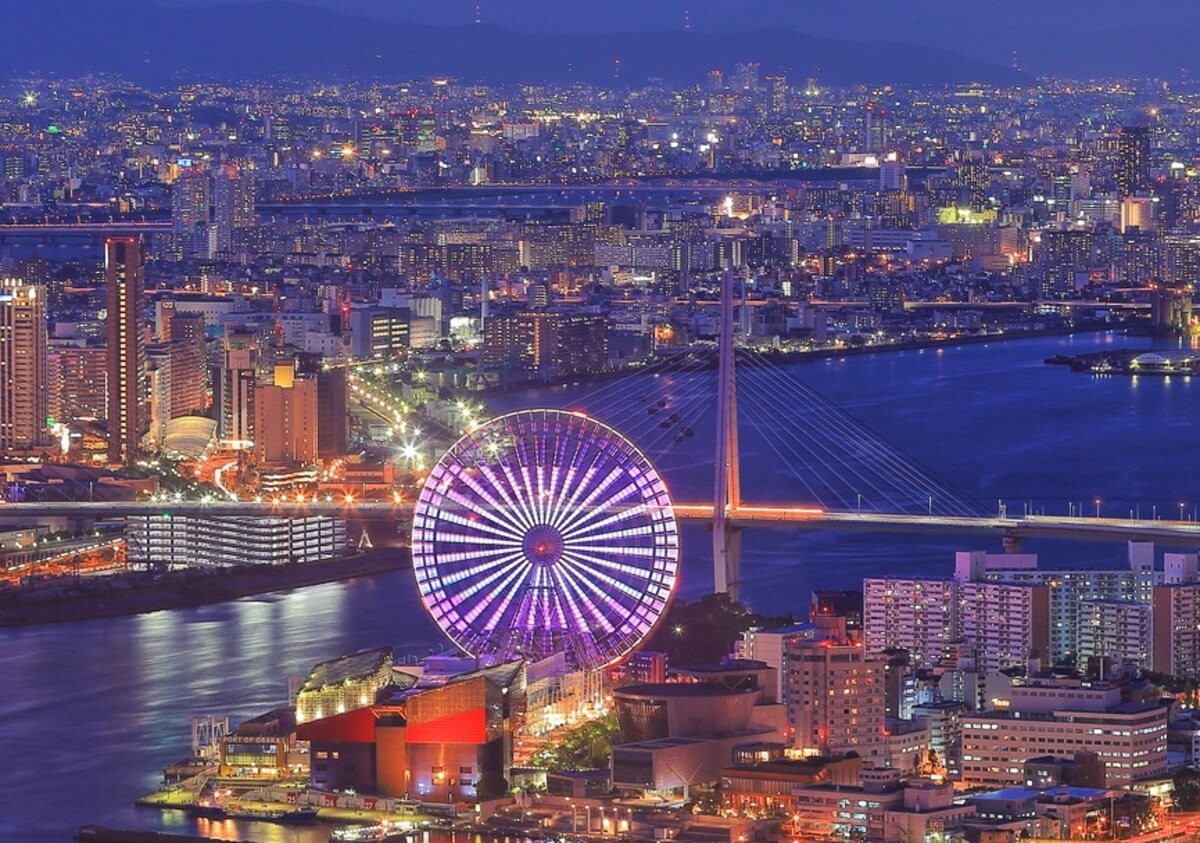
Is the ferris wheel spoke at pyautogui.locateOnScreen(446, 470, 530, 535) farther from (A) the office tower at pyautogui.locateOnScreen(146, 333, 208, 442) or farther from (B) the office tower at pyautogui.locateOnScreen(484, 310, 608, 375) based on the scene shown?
(B) the office tower at pyautogui.locateOnScreen(484, 310, 608, 375)

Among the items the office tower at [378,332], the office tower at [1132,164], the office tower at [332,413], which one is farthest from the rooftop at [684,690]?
the office tower at [1132,164]

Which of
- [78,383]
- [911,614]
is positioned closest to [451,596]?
[911,614]

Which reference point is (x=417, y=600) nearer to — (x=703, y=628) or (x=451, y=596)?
(x=703, y=628)

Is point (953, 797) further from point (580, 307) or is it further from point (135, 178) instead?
point (135, 178)

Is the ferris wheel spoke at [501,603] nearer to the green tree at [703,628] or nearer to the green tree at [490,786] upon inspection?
the green tree at [703,628]

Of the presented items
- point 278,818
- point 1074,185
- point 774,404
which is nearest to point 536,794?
point 278,818
